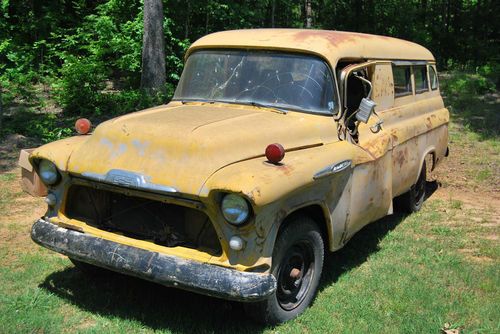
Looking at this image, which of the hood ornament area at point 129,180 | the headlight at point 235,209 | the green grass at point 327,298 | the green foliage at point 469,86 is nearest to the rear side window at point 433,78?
the green grass at point 327,298

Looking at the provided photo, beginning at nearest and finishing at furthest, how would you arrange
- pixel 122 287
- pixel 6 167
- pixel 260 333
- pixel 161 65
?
pixel 260 333, pixel 122 287, pixel 6 167, pixel 161 65

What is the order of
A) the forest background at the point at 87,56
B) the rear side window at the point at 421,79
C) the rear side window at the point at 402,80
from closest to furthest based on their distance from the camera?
the rear side window at the point at 402,80 → the rear side window at the point at 421,79 → the forest background at the point at 87,56

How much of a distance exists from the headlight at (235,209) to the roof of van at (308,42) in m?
1.92

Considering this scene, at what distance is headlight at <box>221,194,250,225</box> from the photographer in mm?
3529

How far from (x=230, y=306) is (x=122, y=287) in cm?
97

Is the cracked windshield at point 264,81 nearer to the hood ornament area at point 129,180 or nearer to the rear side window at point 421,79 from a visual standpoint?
the hood ornament area at point 129,180

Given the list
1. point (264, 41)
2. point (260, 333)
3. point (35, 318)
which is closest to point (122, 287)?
point (35, 318)

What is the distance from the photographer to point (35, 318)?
407 centimetres

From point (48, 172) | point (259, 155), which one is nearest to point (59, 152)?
point (48, 172)

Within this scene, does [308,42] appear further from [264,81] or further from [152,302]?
[152,302]

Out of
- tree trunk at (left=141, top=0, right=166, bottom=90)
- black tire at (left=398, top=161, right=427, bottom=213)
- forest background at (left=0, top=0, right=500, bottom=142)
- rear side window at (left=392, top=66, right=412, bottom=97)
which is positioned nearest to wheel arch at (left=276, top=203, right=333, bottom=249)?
rear side window at (left=392, top=66, right=412, bottom=97)

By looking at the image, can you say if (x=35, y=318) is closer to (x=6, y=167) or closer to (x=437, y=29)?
(x=6, y=167)

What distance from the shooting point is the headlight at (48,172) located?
4.31m

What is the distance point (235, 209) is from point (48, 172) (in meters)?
1.67
